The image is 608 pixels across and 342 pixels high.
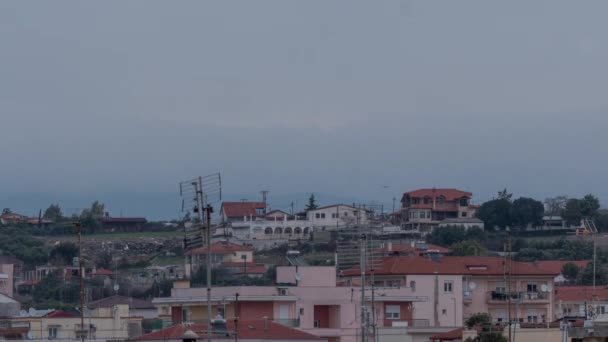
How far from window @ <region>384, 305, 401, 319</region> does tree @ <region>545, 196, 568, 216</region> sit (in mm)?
101789

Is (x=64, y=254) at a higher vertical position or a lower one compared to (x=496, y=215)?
lower

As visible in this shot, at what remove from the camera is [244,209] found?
18388 cm

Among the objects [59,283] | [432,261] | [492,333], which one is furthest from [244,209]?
[492,333]

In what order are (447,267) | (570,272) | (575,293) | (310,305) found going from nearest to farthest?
(310,305)
(447,267)
(575,293)
(570,272)

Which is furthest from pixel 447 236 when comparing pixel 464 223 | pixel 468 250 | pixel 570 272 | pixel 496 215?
pixel 570 272

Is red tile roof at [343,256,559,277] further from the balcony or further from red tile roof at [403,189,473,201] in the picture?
red tile roof at [403,189,473,201]

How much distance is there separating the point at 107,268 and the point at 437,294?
7542 cm

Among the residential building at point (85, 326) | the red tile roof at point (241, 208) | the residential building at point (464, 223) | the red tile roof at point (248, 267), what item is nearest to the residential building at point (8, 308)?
the residential building at point (85, 326)

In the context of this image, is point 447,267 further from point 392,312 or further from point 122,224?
point 122,224

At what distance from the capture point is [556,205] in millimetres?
179625

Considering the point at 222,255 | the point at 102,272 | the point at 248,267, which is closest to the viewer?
the point at 248,267

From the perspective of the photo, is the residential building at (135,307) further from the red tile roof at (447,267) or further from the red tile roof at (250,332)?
the red tile roof at (250,332)

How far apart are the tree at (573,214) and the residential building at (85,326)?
10036 cm

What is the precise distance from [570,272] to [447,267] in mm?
36949
